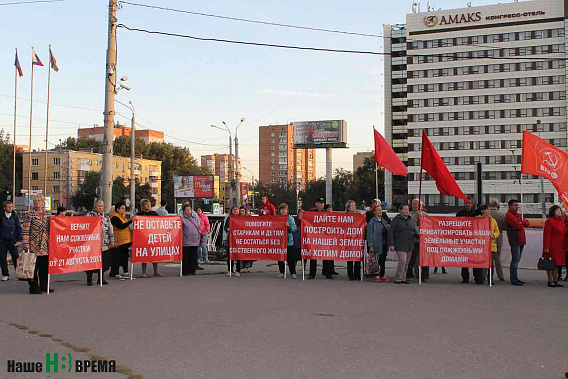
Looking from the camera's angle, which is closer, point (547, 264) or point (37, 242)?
point (37, 242)

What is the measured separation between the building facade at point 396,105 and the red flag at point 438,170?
97202 millimetres

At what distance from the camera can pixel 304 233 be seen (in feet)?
48.1

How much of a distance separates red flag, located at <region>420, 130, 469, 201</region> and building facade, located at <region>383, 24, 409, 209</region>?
97202 millimetres

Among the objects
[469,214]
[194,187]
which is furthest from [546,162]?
[194,187]

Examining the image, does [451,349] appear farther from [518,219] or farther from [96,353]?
[518,219]

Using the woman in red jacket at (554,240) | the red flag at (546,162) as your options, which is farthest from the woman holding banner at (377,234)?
the woman in red jacket at (554,240)

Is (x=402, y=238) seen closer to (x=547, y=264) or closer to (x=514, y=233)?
(x=514, y=233)

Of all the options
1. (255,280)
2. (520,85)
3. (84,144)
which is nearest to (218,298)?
(255,280)

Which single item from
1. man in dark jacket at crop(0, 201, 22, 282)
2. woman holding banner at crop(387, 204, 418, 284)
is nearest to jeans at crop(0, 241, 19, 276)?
man in dark jacket at crop(0, 201, 22, 282)

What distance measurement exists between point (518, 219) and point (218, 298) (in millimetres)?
7471

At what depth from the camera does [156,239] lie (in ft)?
48.3

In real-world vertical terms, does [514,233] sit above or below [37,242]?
above

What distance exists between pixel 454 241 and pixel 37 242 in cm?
911

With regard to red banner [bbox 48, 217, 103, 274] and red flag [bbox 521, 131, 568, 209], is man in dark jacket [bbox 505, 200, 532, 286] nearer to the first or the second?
red flag [bbox 521, 131, 568, 209]
